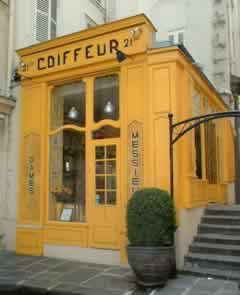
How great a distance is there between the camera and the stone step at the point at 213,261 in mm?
6543

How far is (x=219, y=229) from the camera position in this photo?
7.71m

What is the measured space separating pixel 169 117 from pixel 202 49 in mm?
7089

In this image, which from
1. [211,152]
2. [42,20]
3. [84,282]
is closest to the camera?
[84,282]

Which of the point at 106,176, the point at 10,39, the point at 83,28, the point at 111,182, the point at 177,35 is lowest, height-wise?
the point at 111,182

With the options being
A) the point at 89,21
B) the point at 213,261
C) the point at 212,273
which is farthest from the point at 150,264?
the point at 89,21

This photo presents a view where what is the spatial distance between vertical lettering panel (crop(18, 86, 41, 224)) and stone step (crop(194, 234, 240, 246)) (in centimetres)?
362

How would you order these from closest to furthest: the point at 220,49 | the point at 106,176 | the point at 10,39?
the point at 106,176, the point at 10,39, the point at 220,49

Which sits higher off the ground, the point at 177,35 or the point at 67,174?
the point at 177,35

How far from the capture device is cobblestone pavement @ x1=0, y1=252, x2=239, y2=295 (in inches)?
225

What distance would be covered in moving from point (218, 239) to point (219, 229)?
46cm

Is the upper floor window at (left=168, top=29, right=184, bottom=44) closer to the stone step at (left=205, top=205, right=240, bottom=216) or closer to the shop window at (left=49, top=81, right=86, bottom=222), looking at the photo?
the shop window at (left=49, top=81, right=86, bottom=222)

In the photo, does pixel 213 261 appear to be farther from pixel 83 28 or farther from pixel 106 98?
pixel 83 28

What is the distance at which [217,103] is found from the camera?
10500 millimetres

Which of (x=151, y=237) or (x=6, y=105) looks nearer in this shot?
(x=151, y=237)
